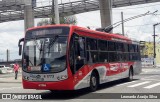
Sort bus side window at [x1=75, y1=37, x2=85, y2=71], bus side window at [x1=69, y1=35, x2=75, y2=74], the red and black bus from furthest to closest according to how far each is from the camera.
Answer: bus side window at [x1=75, y1=37, x2=85, y2=71], bus side window at [x1=69, y1=35, x2=75, y2=74], the red and black bus

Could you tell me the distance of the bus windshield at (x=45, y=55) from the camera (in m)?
14.5

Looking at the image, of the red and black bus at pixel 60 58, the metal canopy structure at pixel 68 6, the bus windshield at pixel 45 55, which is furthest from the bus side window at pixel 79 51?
the metal canopy structure at pixel 68 6

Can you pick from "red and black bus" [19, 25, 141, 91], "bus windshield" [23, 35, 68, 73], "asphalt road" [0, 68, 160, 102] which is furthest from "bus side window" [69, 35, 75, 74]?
"asphalt road" [0, 68, 160, 102]

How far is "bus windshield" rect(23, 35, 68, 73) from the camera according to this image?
1453 cm

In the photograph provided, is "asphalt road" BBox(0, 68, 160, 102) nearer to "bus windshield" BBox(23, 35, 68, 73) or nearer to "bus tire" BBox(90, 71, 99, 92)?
"bus tire" BBox(90, 71, 99, 92)

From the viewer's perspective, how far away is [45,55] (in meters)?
14.8

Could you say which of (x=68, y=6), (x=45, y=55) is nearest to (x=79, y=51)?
(x=45, y=55)

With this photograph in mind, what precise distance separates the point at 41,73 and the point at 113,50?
6.66 m

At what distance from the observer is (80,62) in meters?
15.5

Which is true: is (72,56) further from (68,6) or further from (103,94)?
(68,6)

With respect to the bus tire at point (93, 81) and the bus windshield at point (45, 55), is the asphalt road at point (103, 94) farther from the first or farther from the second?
the bus windshield at point (45, 55)

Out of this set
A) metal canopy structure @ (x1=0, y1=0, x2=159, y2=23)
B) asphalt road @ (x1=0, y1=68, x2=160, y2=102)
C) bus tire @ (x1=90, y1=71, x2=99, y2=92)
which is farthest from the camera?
metal canopy structure @ (x1=0, y1=0, x2=159, y2=23)

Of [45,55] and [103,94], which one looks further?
[103,94]

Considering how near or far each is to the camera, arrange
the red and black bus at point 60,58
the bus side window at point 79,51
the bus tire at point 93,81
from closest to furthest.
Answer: the red and black bus at point 60,58 → the bus side window at point 79,51 → the bus tire at point 93,81
